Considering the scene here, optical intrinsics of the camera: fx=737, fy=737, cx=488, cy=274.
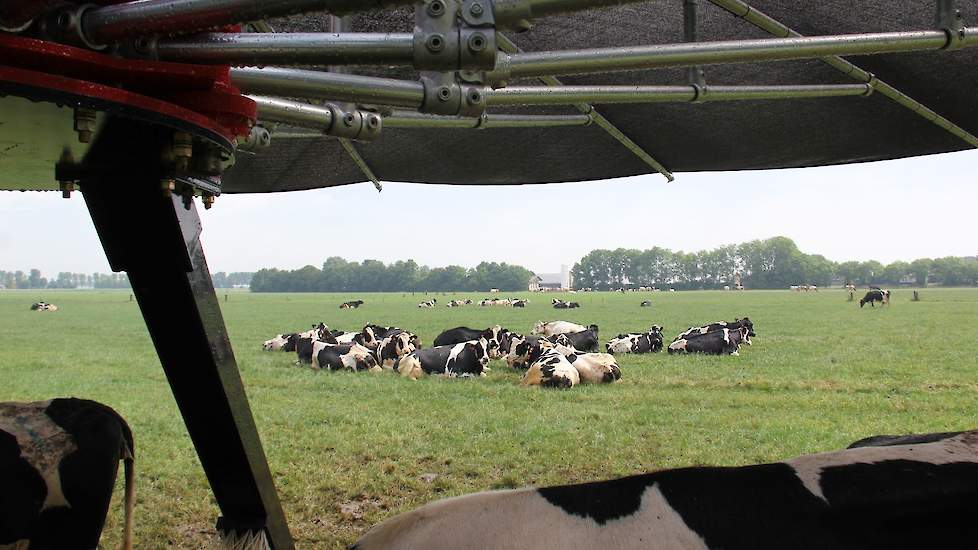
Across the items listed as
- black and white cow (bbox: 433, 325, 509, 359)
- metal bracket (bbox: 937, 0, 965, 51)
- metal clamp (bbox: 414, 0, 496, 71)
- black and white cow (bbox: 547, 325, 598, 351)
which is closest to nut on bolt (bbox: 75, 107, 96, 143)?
metal clamp (bbox: 414, 0, 496, 71)

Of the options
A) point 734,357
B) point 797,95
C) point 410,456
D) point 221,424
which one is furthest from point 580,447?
point 734,357

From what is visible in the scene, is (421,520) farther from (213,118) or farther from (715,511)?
(213,118)

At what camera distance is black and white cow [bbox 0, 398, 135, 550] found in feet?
8.90

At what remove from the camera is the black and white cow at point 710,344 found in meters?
15.3

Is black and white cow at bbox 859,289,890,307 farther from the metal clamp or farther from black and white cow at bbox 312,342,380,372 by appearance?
the metal clamp

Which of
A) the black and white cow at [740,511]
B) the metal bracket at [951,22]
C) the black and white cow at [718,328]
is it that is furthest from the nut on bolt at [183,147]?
the black and white cow at [718,328]

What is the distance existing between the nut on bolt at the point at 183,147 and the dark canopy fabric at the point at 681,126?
76.6 inches

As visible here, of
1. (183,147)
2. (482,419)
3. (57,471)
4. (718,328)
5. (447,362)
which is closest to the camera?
(183,147)

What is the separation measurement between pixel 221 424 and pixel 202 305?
1.58ft

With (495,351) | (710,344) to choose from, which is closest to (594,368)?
(495,351)

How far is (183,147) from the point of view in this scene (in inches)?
70.5

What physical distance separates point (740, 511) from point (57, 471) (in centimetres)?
250

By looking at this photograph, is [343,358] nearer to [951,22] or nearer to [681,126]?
[681,126]

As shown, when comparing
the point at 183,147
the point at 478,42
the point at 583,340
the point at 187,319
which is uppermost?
the point at 478,42
